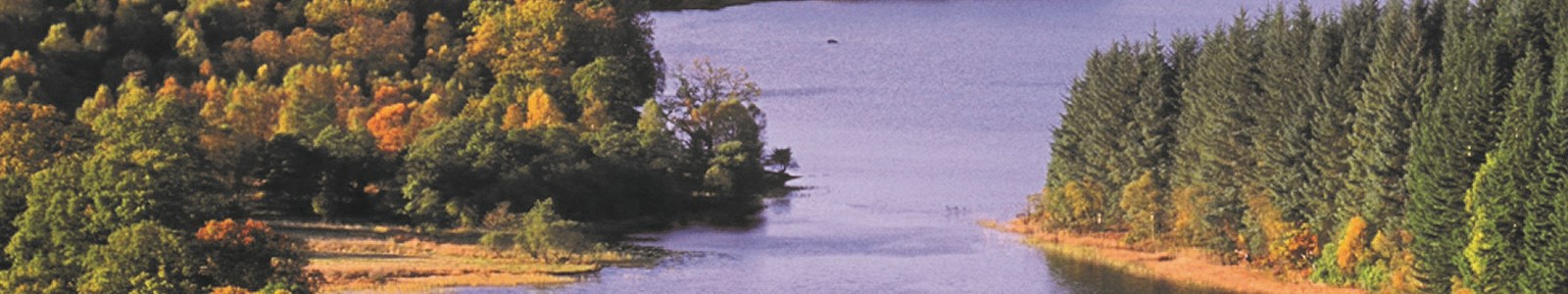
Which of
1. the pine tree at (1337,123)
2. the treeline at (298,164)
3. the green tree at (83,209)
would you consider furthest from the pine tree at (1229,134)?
the green tree at (83,209)

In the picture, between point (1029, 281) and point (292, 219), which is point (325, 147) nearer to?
point (292, 219)

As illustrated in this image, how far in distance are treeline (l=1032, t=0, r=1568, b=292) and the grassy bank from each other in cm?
2463

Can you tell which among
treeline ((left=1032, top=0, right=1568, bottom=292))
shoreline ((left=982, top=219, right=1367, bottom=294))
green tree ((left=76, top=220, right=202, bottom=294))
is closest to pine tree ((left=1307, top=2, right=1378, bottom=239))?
treeline ((left=1032, top=0, right=1568, bottom=292))

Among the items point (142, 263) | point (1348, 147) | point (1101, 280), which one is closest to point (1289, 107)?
point (1348, 147)

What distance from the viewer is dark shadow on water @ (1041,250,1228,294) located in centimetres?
13638

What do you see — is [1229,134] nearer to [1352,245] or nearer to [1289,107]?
[1289,107]

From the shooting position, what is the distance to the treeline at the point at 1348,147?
120 meters

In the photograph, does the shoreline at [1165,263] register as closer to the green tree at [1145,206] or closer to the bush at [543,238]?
the green tree at [1145,206]

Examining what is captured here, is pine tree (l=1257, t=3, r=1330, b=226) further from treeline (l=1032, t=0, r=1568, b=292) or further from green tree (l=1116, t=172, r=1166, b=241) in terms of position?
green tree (l=1116, t=172, r=1166, b=241)

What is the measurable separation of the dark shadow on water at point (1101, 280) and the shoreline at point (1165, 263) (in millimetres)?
615

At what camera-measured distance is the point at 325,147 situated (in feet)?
542

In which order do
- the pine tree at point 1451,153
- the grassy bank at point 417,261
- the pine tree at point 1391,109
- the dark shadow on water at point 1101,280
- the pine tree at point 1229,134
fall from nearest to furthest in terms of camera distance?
the pine tree at point 1451,153
the pine tree at point 1391,109
the dark shadow on water at point 1101,280
the grassy bank at point 417,261
the pine tree at point 1229,134

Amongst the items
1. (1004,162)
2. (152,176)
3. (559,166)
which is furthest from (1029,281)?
(1004,162)

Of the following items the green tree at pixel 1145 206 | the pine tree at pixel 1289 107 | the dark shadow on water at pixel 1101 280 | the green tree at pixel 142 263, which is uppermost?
the pine tree at pixel 1289 107
